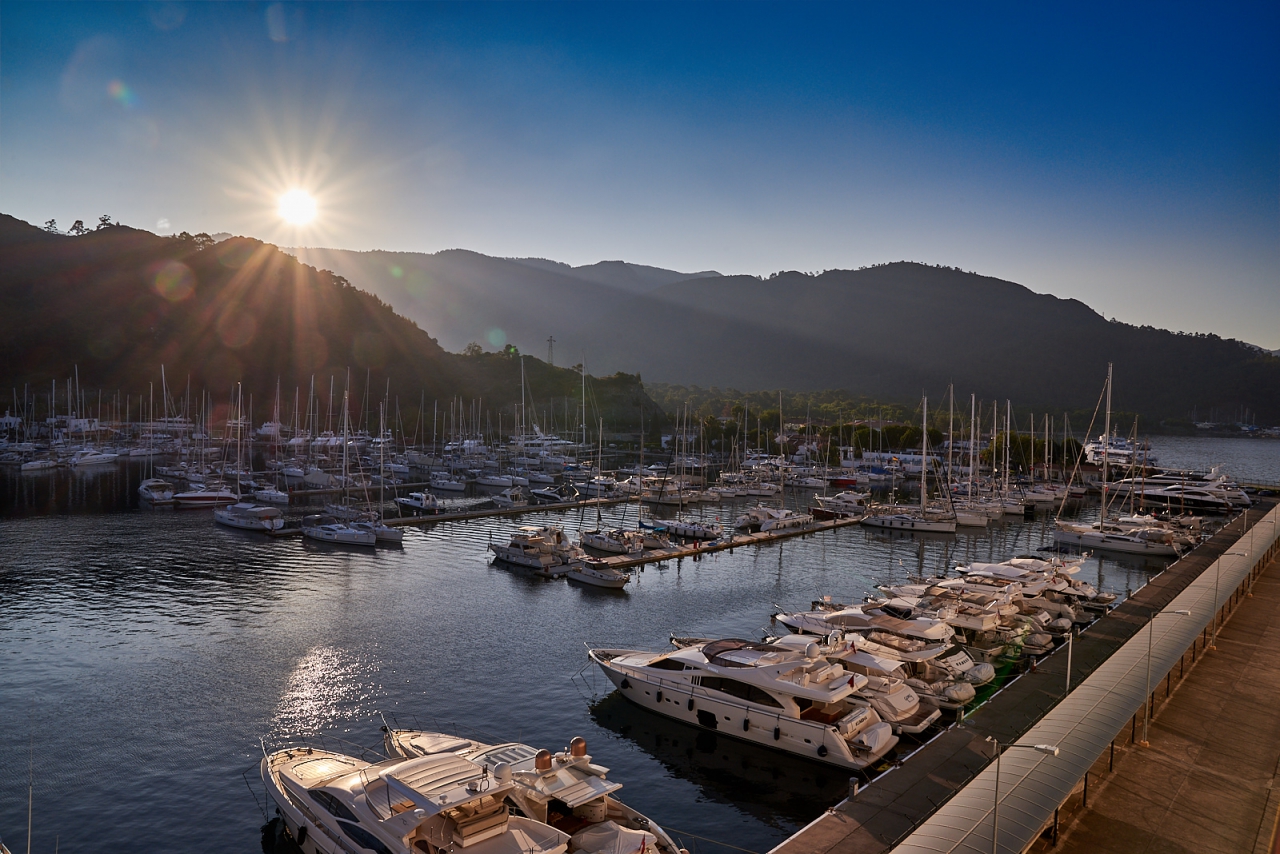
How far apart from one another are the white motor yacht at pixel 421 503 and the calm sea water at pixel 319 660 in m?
9.21

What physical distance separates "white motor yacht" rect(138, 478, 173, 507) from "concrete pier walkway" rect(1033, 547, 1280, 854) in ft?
233

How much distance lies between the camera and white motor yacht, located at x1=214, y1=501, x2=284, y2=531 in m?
55.8

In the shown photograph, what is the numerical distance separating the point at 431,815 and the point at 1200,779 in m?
15.6

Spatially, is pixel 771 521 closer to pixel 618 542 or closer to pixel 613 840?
pixel 618 542

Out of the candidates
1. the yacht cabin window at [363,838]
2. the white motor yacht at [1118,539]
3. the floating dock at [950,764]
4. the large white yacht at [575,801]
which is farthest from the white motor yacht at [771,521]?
the yacht cabin window at [363,838]

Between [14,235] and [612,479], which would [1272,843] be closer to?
[612,479]

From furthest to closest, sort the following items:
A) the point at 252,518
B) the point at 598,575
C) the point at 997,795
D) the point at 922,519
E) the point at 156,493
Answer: the point at 156,493 < the point at 922,519 < the point at 252,518 < the point at 598,575 < the point at 997,795

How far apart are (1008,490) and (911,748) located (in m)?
61.9

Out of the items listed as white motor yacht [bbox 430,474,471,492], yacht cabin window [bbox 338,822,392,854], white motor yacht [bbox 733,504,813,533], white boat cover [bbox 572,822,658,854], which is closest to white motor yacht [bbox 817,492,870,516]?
white motor yacht [bbox 733,504,813,533]

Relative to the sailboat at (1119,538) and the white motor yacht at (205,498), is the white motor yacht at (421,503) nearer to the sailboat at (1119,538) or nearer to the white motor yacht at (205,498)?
the white motor yacht at (205,498)

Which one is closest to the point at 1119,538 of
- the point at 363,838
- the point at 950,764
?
the point at 950,764

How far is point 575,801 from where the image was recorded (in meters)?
14.0

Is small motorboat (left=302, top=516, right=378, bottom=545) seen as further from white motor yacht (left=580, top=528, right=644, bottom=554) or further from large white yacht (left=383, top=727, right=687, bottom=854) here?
large white yacht (left=383, top=727, right=687, bottom=854)

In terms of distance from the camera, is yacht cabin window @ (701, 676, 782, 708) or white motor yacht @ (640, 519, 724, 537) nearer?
yacht cabin window @ (701, 676, 782, 708)
